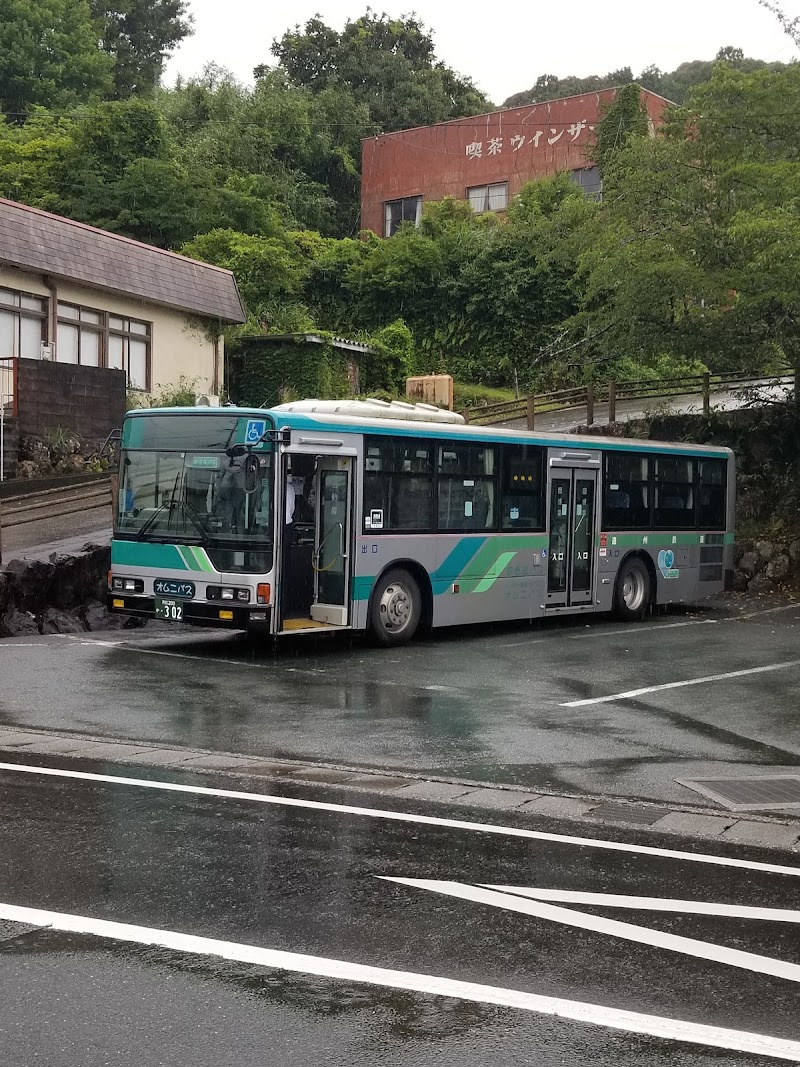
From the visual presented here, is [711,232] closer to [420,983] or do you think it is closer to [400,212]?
[420,983]

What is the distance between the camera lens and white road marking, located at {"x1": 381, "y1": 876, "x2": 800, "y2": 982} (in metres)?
5.31

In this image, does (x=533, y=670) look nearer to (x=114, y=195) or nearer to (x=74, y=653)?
(x=74, y=653)

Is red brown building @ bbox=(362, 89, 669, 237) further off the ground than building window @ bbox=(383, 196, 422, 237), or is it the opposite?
red brown building @ bbox=(362, 89, 669, 237)

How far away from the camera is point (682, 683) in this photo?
47.4 feet

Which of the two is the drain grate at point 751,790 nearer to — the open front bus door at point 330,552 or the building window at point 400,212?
the open front bus door at point 330,552

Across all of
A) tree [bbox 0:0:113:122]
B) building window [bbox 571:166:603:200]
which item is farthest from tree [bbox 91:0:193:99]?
→ building window [bbox 571:166:603:200]

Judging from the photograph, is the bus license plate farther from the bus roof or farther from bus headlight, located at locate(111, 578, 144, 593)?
the bus roof

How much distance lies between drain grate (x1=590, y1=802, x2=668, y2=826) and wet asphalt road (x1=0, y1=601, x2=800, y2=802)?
0.48 meters

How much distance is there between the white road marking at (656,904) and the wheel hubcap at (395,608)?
1075 cm

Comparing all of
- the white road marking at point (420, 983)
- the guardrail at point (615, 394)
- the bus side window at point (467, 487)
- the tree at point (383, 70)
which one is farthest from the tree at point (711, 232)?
the tree at point (383, 70)

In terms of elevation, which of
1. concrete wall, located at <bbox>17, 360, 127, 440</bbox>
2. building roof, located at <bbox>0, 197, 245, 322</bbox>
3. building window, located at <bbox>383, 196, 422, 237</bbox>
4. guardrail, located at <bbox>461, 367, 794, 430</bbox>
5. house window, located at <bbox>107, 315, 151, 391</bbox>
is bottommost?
concrete wall, located at <bbox>17, 360, 127, 440</bbox>

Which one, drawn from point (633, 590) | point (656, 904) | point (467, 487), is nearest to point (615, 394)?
point (633, 590)

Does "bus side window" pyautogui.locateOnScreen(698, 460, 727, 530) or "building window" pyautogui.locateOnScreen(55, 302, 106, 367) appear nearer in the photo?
"bus side window" pyautogui.locateOnScreen(698, 460, 727, 530)

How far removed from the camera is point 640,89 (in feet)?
167
